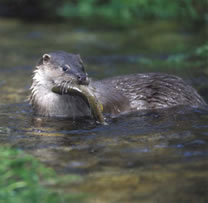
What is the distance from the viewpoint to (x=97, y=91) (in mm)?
4789

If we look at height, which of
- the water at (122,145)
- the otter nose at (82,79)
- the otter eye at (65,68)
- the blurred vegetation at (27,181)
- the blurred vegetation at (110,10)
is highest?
the blurred vegetation at (110,10)

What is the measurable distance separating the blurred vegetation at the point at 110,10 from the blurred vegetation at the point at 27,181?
25.9 feet

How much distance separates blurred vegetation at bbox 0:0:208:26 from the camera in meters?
10.4

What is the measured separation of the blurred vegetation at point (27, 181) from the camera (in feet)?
8.30

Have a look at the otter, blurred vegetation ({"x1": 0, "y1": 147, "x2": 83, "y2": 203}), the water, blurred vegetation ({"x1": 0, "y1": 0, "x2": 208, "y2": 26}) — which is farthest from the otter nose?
blurred vegetation ({"x1": 0, "y1": 0, "x2": 208, "y2": 26})

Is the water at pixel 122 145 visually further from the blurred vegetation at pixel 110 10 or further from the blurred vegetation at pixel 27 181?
the blurred vegetation at pixel 110 10

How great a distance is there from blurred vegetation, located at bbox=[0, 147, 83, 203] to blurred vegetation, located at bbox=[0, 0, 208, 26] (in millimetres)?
7886

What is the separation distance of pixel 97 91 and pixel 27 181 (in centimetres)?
220

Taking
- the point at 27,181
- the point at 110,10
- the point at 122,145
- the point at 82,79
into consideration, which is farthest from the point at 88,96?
the point at 110,10

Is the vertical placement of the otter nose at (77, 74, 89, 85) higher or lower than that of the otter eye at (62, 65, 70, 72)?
lower

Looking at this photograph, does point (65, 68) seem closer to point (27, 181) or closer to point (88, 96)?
point (88, 96)

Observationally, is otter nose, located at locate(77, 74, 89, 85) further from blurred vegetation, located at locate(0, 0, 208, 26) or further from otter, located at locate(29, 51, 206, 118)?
blurred vegetation, located at locate(0, 0, 208, 26)

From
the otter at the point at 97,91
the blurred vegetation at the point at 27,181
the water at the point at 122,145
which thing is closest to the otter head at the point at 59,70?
the otter at the point at 97,91

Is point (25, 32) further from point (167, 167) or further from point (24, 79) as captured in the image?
point (167, 167)
